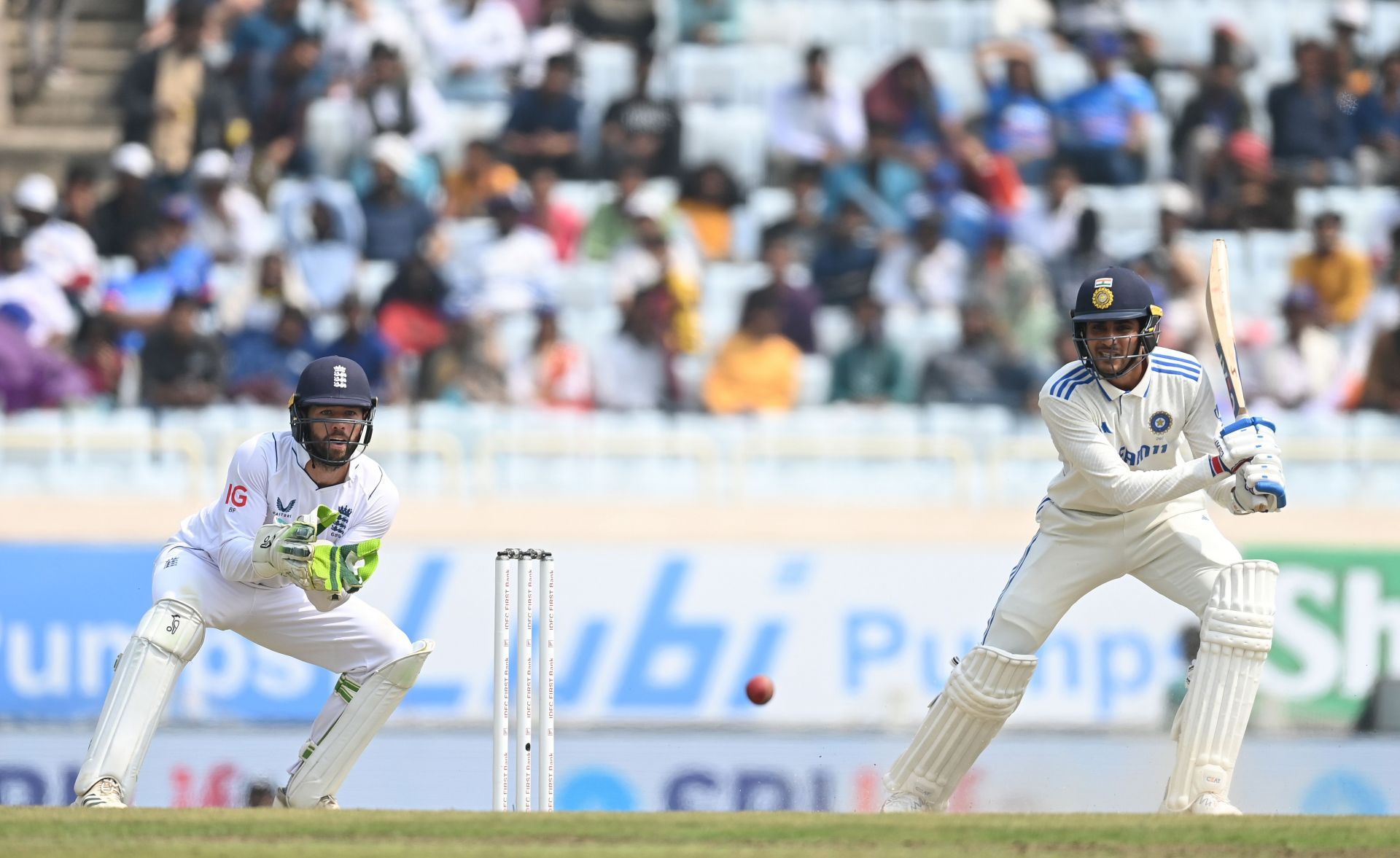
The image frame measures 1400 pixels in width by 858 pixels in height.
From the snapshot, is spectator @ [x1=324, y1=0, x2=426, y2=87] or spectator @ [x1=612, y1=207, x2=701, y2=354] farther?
spectator @ [x1=324, y1=0, x2=426, y2=87]

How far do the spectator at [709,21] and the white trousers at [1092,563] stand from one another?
7530 millimetres

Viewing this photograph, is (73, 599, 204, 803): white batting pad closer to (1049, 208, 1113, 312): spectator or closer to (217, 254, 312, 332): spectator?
(217, 254, 312, 332): spectator

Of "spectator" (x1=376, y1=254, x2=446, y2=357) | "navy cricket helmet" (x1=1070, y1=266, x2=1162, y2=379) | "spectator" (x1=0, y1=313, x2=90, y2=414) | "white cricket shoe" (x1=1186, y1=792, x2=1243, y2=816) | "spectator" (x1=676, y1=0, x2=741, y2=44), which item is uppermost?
"spectator" (x1=676, y1=0, x2=741, y2=44)

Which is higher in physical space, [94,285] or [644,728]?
[94,285]

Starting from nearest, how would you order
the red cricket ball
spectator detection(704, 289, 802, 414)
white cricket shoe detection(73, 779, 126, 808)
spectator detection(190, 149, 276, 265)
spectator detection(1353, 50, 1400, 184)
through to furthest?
1. white cricket shoe detection(73, 779, 126, 808)
2. the red cricket ball
3. spectator detection(704, 289, 802, 414)
4. spectator detection(190, 149, 276, 265)
5. spectator detection(1353, 50, 1400, 184)

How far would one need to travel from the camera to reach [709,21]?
13773 mm

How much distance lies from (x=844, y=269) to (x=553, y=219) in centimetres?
164

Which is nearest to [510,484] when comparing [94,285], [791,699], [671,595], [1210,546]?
[671,595]

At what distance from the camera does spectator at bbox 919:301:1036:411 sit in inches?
462

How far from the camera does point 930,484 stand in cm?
1105

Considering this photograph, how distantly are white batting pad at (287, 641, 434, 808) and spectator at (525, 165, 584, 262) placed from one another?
5672mm

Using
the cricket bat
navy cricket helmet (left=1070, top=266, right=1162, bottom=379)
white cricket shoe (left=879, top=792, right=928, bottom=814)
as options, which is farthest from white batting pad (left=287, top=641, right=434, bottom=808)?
the cricket bat

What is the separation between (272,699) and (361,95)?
4045mm

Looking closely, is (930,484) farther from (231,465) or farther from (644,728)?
(231,465)
